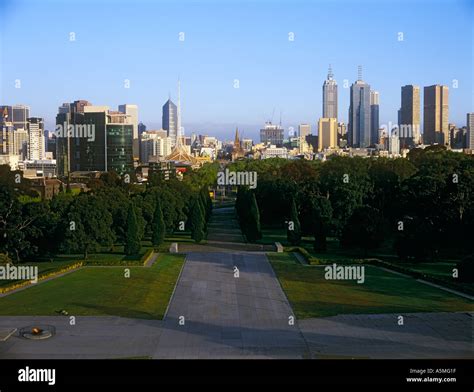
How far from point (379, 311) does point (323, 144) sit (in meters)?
138

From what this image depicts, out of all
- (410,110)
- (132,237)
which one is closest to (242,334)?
(132,237)

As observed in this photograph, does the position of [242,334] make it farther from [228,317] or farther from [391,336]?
[391,336]

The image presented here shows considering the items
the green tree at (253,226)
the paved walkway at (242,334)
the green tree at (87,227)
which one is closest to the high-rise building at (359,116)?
the green tree at (253,226)

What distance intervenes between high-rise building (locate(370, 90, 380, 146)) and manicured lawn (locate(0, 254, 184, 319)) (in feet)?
383

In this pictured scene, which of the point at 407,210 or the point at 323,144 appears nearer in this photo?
the point at 407,210

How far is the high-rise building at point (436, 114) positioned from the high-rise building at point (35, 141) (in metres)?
53.5

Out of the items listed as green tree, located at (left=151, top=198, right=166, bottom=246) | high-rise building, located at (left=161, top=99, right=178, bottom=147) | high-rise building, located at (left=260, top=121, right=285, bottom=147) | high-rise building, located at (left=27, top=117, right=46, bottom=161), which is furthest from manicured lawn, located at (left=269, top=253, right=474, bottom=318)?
high-rise building, located at (left=260, top=121, right=285, bottom=147)

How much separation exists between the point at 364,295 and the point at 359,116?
12364 cm

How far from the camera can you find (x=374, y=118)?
461 feet

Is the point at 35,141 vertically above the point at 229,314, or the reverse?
the point at 35,141

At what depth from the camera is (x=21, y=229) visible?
77.9 feet

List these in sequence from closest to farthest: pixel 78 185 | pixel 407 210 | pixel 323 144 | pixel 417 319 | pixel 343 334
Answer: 1. pixel 343 334
2. pixel 417 319
3. pixel 407 210
4. pixel 78 185
5. pixel 323 144
